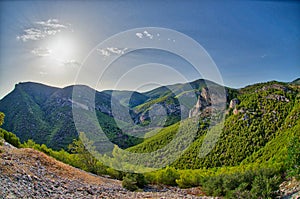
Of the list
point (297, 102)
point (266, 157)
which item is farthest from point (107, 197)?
point (297, 102)

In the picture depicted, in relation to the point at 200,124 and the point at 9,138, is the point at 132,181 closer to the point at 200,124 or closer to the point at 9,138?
the point at 9,138

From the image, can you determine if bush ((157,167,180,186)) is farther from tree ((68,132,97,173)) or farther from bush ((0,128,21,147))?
bush ((0,128,21,147))

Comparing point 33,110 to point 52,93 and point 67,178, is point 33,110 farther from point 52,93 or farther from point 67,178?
point 67,178

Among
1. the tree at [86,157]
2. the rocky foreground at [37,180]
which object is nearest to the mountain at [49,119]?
the tree at [86,157]

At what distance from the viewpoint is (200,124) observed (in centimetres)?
5962

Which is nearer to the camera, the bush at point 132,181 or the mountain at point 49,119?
the bush at point 132,181

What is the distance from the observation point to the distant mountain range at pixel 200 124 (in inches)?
1897

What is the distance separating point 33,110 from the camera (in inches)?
3044

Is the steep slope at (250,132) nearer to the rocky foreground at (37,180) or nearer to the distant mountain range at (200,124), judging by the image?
the distant mountain range at (200,124)

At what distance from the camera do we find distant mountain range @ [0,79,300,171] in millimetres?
48188

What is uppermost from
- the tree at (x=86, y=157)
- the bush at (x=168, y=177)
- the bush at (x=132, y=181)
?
the tree at (x=86, y=157)

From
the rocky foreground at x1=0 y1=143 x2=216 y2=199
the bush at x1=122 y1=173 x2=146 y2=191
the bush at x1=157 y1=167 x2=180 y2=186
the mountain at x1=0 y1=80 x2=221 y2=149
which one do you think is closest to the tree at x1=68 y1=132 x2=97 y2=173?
the bush at x1=122 y1=173 x2=146 y2=191

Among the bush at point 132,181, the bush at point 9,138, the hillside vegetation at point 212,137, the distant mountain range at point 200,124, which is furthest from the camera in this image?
the distant mountain range at point 200,124

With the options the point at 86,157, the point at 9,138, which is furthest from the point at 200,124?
the point at 9,138
